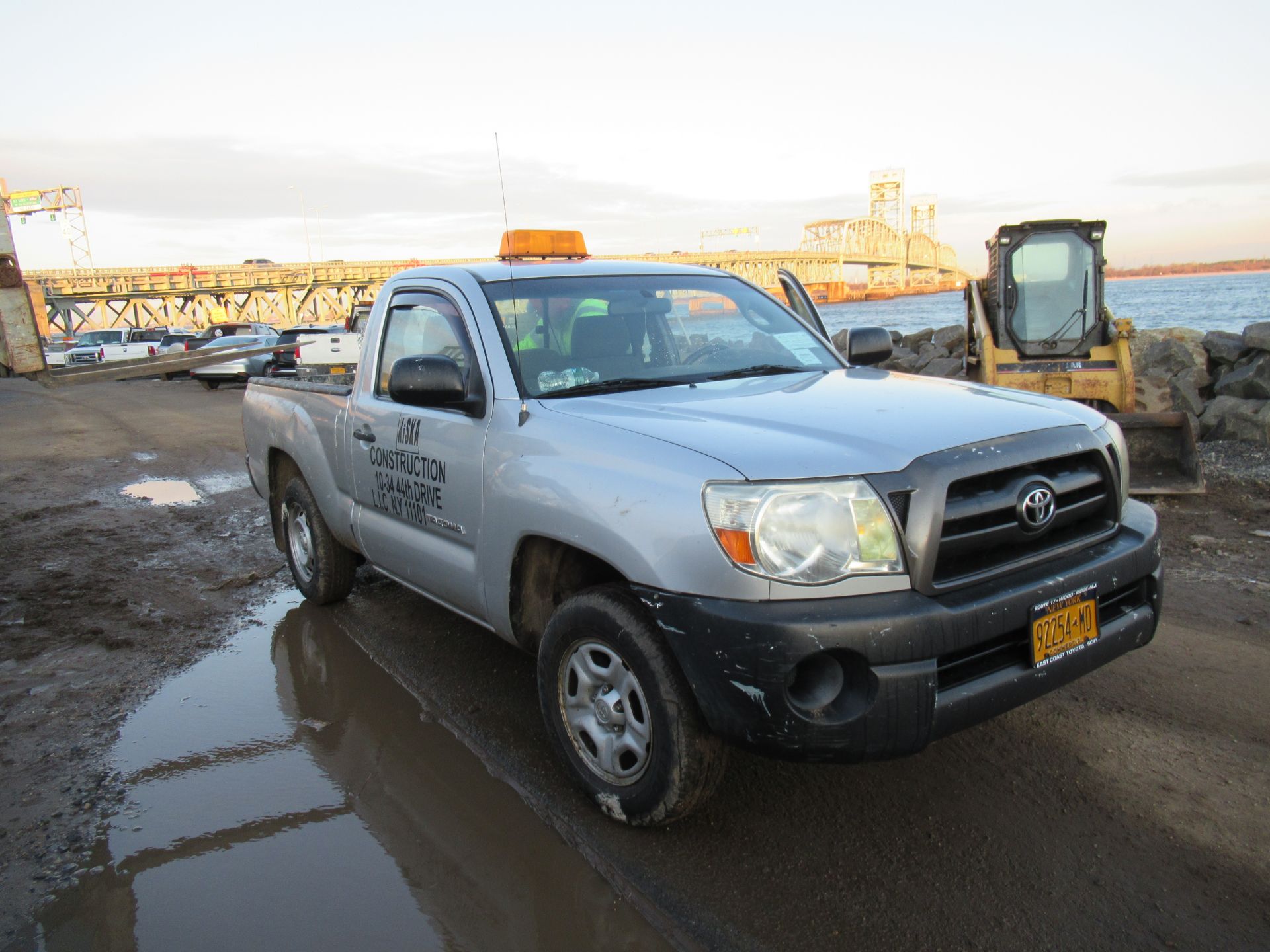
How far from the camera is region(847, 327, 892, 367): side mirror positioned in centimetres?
429

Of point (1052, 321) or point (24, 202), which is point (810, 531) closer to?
point (1052, 321)

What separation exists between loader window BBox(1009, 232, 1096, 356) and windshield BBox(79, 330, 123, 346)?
112 ft

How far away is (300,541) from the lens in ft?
18.2

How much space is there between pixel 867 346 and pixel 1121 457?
4.45 feet

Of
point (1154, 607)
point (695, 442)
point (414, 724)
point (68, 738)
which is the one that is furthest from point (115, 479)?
point (1154, 607)

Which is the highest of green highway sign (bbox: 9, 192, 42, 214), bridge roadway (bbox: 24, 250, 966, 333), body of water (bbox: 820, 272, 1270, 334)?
green highway sign (bbox: 9, 192, 42, 214)

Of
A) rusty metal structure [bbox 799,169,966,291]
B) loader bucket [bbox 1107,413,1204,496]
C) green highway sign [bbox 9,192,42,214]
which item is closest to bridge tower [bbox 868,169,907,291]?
rusty metal structure [bbox 799,169,966,291]

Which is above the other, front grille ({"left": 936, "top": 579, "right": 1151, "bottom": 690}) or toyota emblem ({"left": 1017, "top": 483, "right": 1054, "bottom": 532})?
toyota emblem ({"left": 1017, "top": 483, "right": 1054, "bottom": 532})

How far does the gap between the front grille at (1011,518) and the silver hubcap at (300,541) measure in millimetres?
3820

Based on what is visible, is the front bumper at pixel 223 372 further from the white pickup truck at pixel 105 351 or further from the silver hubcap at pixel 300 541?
the silver hubcap at pixel 300 541

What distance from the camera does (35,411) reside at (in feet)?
58.4

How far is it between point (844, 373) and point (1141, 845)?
1.99 m

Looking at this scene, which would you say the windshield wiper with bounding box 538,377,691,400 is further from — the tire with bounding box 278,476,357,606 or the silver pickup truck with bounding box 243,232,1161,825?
the tire with bounding box 278,476,357,606

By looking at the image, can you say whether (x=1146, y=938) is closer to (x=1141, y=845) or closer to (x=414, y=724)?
(x=1141, y=845)
